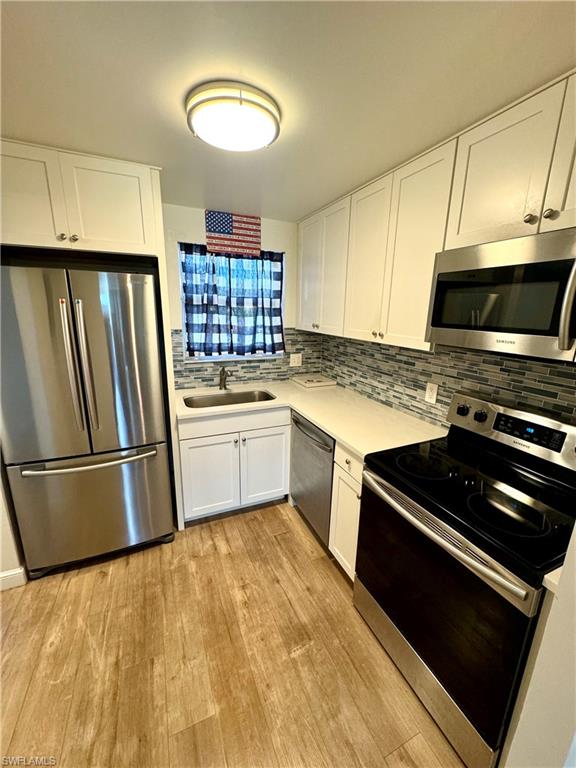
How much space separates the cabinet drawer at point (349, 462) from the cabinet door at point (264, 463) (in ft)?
2.25

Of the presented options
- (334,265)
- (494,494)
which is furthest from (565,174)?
(334,265)

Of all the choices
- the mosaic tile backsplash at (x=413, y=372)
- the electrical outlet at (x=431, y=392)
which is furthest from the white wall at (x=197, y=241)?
the electrical outlet at (x=431, y=392)

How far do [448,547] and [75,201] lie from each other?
2342mm

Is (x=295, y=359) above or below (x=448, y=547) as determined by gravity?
above

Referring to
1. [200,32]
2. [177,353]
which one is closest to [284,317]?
[177,353]

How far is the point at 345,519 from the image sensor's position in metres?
1.77

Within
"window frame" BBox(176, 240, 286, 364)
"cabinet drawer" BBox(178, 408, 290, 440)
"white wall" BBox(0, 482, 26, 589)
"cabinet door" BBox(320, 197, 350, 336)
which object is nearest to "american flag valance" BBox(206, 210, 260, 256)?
"window frame" BBox(176, 240, 286, 364)

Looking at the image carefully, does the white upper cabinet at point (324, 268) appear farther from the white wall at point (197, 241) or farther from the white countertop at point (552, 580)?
the white countertop at point (552, 580)

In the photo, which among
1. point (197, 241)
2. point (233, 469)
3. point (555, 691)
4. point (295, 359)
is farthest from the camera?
point (295, 359)

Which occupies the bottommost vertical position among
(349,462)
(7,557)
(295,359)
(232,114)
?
(7,557)

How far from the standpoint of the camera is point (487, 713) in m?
0.99

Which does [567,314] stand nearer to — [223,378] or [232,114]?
[232,114]

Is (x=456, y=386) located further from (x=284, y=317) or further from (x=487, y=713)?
(x=284, y=317)

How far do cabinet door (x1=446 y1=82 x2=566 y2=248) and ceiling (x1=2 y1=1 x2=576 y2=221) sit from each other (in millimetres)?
77
